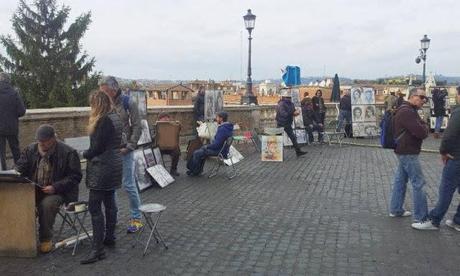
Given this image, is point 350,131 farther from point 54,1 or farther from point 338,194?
point 54,1

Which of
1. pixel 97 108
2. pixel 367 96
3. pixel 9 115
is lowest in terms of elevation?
pixel 9 115

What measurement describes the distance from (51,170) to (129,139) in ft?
3.66

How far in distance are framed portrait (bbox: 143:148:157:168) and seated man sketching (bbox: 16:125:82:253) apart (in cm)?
366

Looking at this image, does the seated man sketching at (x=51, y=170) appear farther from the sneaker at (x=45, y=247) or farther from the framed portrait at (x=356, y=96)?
the framed portrait at (x=356, y=96)

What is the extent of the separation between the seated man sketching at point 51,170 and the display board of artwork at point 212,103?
29.5ft

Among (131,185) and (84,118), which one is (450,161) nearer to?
(131,185)

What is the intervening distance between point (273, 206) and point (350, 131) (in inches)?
525

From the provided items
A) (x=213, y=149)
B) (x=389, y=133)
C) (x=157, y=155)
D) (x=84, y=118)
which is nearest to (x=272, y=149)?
(x=213, y=149)

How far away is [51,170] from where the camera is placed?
6047 mm

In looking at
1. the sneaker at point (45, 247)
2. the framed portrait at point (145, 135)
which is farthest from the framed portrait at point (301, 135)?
the sneaker at point (45, 247)

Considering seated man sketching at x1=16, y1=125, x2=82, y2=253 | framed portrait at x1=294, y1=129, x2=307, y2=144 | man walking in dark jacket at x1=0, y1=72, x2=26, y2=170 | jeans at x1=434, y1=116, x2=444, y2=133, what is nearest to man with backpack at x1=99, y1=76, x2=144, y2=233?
seated man sketching at x1=16, y1=125, x2=82, y2=253

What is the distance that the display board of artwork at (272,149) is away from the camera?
1377 cm

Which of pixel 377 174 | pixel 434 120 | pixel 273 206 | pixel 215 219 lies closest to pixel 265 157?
pixel 377 174

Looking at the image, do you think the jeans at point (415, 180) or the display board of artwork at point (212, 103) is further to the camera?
the display board of artwork at point (212, 103)
